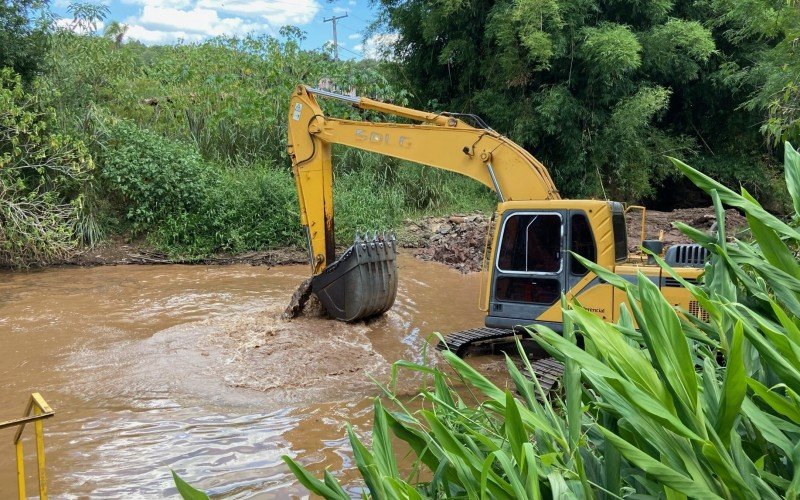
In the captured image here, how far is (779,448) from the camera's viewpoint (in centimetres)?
117

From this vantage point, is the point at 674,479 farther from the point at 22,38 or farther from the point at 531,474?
the point at 22,38

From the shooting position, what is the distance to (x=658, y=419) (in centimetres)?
105

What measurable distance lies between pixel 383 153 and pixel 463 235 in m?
6.34

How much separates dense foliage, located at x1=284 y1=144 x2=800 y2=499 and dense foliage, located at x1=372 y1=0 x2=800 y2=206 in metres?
14.9

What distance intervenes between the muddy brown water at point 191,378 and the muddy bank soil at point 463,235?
2.43m

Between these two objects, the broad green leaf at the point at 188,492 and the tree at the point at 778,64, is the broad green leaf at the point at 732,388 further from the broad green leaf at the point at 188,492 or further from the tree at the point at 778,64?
the tree at the point at 778,64

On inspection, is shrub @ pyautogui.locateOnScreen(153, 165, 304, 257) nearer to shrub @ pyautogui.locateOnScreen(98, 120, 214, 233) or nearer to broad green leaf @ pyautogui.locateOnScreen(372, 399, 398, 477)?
shrub @ pyautogui.locateOnScreen(98, 120, 214, 233)

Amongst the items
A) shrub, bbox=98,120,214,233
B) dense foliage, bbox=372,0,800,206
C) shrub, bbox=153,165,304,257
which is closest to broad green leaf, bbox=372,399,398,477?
shrub, bbox=153,165,304,257

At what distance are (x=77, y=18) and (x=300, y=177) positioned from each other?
9916 mm

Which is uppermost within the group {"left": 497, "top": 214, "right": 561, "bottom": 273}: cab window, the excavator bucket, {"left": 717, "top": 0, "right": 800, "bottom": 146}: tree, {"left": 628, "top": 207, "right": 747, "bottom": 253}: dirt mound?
{"left": 717, "top": 0, "right": 800, "bottom": 146}: tree

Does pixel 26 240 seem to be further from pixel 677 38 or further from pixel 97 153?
pixel 677 38

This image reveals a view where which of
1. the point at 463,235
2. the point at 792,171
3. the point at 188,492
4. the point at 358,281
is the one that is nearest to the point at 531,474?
the point at 188,492

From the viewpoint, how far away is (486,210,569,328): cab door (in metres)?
6.43

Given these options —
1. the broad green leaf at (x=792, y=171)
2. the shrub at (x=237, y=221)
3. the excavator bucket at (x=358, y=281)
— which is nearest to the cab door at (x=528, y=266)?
the excavator bucket at (x=358, y=281)
